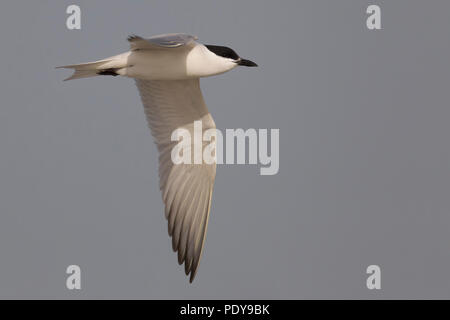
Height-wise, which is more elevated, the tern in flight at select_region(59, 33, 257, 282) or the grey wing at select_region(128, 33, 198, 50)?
the grey wing at select_region(128, 33, 198, 50)

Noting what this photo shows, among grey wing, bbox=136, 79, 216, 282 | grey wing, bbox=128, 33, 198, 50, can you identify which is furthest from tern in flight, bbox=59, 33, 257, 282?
grey wing, bbox=128, 33, 198, 50

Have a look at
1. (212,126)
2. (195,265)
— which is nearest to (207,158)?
(212,126)

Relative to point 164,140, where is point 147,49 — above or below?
above

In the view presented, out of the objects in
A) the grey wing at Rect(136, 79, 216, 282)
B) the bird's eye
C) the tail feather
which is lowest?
the grey wing at Rect(136, 79, 216, 282)

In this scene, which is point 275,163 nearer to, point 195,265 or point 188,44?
point 195,265

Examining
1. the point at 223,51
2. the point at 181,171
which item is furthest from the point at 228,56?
the point at 181,171

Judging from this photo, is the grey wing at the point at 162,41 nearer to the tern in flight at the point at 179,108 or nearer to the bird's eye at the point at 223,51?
the tern in flight at the point at 179,108

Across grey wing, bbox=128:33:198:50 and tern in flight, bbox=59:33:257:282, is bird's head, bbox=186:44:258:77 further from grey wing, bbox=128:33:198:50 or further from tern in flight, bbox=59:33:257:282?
grey wing, bbox=128:33:198:50

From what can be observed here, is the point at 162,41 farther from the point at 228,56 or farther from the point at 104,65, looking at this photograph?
the point at 228,56
